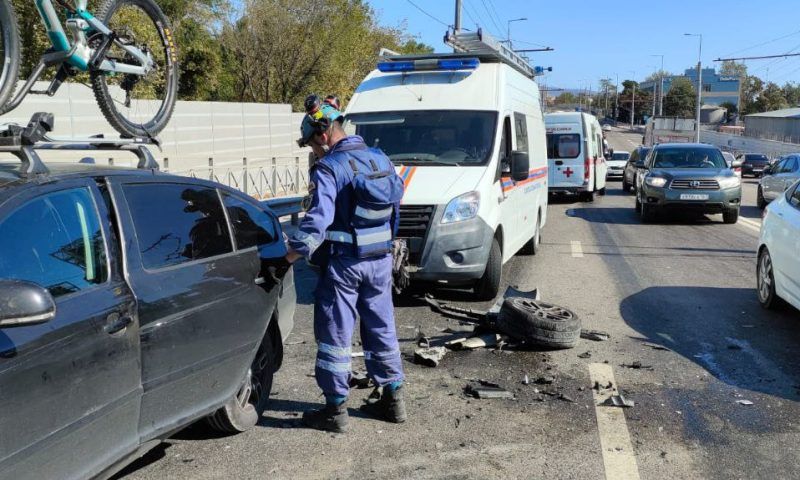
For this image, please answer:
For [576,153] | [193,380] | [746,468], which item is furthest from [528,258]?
[576,153]

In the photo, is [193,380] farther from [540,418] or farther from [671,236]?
[671,236]

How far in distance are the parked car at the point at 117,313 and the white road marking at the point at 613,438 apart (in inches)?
80.5

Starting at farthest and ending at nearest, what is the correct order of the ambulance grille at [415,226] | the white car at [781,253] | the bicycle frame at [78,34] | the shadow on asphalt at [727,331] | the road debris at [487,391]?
the ambulance grille at [415,226] < the white car at [781,253] < the shadow on asphalt at [727,331] < the road debris at [487,391] < the bicycle frame at [78,34]

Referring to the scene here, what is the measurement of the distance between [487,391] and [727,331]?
117 inches

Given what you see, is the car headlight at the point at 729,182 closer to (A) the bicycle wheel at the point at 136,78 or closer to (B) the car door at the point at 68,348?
(A) the bicycle wheel at the point at 136,78

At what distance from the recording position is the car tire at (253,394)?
13.9ft

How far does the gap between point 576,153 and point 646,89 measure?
478 feet

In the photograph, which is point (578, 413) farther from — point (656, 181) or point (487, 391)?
point (656, 181)

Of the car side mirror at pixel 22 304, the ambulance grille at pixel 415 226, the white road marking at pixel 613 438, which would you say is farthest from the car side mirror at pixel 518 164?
the car side mirror at pixel 22 304

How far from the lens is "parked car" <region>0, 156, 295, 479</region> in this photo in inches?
105

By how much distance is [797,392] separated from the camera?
17.1ft

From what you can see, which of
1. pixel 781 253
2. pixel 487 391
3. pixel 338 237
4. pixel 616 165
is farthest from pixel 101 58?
pixel 616 165

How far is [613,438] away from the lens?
4.44 m

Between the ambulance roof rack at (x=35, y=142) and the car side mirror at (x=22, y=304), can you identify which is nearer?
the car side mirror at (x=22, y=304)
